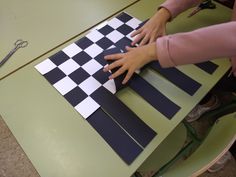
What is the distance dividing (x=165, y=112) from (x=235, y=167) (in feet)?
2.68

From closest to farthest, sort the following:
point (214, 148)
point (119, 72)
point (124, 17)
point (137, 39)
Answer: point (214, 148) < point (119, 72) < point (137, 39) < point (124, 17)

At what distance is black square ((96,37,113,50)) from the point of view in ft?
2.57

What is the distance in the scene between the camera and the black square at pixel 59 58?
0.74 metres

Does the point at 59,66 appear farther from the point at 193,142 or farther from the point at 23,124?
the point at 193,142

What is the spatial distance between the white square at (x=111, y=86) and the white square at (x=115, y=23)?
26 centimetres

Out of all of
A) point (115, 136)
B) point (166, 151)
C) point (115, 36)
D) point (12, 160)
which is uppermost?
point (115, 36)

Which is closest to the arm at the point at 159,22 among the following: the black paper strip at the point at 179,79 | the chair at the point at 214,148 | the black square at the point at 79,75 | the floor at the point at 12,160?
the black paper strip at the point at 179,79

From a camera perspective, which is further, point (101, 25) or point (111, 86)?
point (101, 25)

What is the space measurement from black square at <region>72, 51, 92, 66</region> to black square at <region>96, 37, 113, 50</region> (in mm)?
68

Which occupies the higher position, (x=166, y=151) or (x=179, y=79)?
(x=179, y=79)

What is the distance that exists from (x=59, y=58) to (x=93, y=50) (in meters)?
0.12

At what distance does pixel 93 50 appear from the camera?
77 cm

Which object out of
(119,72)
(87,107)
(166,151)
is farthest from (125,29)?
(166,151)

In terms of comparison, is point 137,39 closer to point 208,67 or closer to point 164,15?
point 164,15
